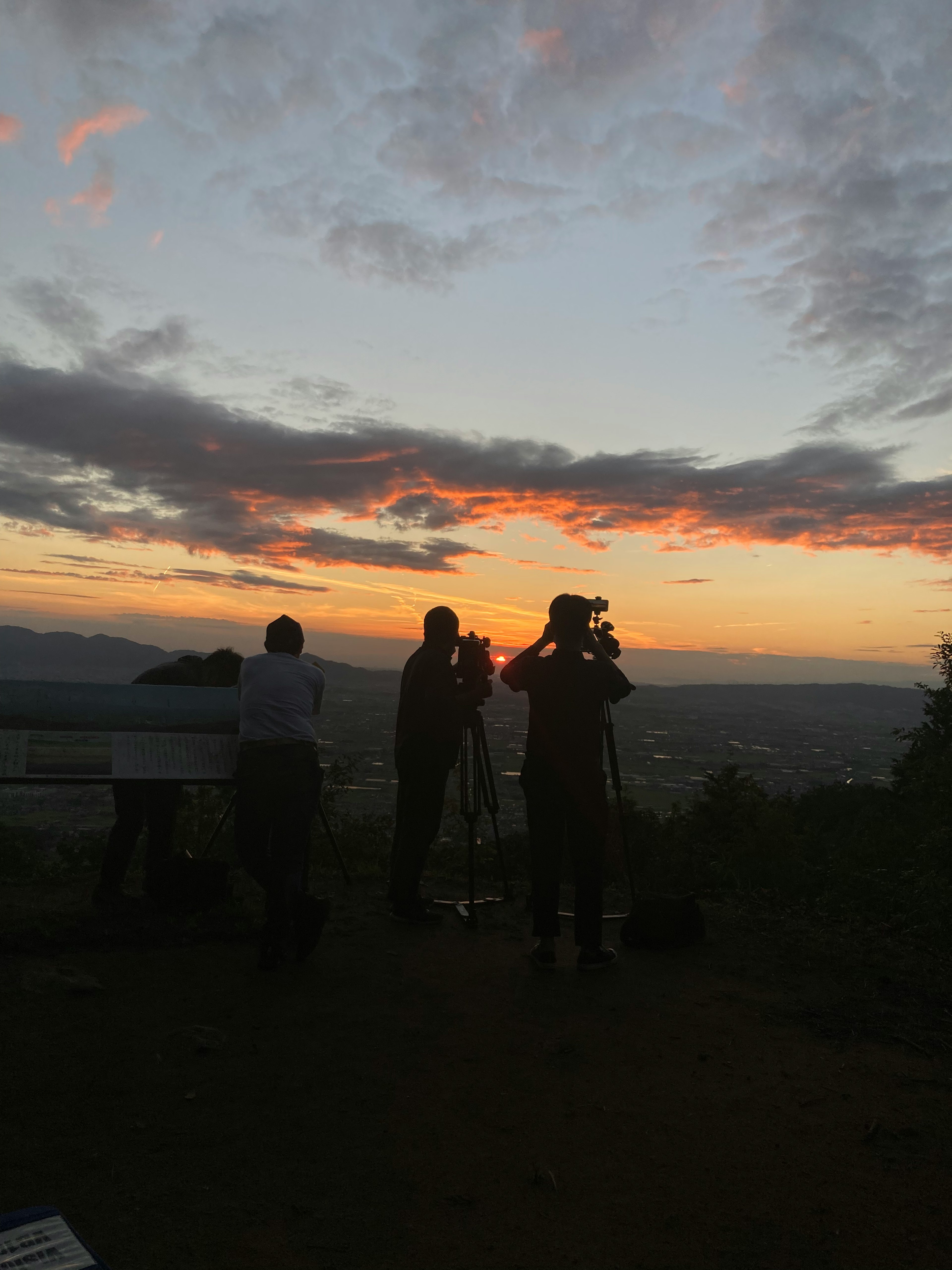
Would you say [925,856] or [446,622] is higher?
[446,622]

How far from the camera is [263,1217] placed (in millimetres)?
2682

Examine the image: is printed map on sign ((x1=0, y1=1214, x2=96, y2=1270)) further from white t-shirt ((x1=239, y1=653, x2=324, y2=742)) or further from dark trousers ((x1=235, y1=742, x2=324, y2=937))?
white t-shirt ((x1=239, y1=653, x2=324, y2=742))

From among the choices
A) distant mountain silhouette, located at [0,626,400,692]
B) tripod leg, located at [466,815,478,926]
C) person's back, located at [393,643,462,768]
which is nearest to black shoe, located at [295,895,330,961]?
tripod leg, located at [466,815,478,926]

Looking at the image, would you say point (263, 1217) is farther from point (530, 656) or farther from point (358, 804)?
point (358, 804)

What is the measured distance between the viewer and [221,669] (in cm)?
681

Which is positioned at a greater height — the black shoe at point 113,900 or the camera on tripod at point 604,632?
the camera on tripod at point 604,632

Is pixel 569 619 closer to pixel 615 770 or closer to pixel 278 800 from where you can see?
pixel 615 770

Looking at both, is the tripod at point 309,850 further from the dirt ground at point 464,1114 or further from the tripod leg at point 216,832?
the dirt ground at point 464,1114

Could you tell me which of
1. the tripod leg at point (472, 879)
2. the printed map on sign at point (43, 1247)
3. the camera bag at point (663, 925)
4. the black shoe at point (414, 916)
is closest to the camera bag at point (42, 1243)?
the printed map on sign at point (43, 1247)

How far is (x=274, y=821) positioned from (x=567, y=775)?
2097mm

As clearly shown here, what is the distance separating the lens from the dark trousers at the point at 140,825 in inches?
238

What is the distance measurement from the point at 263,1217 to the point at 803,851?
30.3 ft

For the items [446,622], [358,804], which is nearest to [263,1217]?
[446,622]

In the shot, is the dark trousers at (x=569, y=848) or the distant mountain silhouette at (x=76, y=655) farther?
the distant mountain silhouette at (x=76, y=655)
